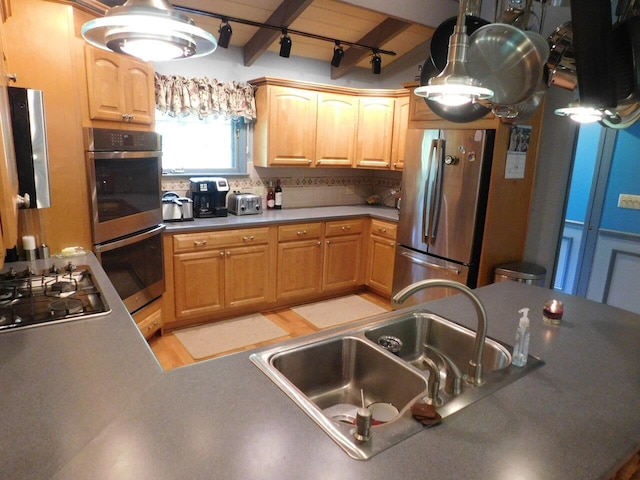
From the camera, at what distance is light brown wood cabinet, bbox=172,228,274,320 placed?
3.22m

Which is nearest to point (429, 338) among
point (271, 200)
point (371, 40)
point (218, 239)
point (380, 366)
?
point (380, 366)

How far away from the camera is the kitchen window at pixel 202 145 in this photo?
3.66 meters

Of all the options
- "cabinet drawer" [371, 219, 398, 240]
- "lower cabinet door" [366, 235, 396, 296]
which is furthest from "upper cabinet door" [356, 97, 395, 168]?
"lower cabinet door" [366, 235, 396, 296]

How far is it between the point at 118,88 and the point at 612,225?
3.97 metres

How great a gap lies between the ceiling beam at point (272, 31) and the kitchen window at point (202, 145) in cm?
59

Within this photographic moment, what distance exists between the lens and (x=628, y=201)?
349 cm

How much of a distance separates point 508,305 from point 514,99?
0.87 m

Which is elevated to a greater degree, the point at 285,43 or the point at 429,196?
the point at 285,43

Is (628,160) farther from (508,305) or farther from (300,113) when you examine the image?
(300,113)

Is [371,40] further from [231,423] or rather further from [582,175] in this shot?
[231,423]

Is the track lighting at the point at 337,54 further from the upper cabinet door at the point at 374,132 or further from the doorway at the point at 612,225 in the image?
the doorway at the point at 612,225

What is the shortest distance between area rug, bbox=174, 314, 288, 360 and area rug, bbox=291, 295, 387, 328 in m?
0.37

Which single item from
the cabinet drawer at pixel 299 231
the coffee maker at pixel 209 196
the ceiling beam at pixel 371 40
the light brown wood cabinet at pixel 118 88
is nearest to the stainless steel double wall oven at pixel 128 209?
the light brown wood cabinet at pixel 118 88

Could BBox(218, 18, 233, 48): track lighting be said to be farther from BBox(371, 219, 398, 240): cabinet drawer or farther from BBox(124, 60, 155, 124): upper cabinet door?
BBox(371, 219, 398, 240): cabinet drawer
